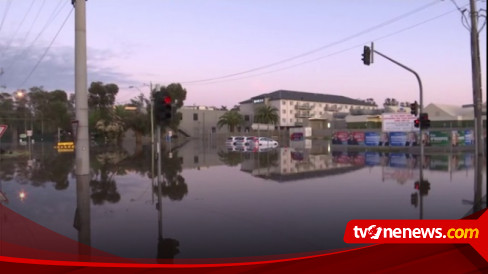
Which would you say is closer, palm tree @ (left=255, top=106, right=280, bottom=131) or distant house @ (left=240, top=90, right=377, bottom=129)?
palm tree @ (left=255, top=106, right=280, bottom=131)

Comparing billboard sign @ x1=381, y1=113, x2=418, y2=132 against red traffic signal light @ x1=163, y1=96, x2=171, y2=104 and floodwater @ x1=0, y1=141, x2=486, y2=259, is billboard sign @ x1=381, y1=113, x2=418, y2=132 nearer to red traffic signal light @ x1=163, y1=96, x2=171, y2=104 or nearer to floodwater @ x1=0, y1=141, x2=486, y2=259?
floodwater @ x1=0, y1=141, x2=486, y2=259

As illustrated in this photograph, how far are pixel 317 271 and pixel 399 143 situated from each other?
3310 centimetres

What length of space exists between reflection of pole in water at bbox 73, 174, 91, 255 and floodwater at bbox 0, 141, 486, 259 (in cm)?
2

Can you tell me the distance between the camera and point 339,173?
1755 centimetres

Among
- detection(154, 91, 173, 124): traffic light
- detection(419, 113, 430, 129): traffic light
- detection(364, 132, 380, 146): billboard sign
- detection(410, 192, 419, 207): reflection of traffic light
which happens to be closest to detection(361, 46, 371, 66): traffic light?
detection(419, 113, 430, 129): traffic light

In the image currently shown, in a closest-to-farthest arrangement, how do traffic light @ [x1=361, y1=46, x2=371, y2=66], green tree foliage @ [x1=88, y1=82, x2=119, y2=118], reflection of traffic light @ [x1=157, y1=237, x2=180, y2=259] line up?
1. reflection of traffic light @ [x1=157, y1=237, x2=180, y2=259]
2. traffic light @ [x1=361, y1=46, x2=371, y2=66]
3. green tree foliage @ [x1=88, y1=82, x2=119, y2=118]

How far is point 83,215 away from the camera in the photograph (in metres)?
9.05

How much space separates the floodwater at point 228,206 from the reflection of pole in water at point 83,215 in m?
0.02

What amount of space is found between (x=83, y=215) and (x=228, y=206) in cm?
367

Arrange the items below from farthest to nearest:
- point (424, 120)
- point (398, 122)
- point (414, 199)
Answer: point (398, 122) → point (424, 120) → point (414, 199)

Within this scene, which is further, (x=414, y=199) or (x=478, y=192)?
(x=478, y=192)

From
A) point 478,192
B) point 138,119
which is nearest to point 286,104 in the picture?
point 478,192

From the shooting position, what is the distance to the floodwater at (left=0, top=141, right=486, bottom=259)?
6.56 m

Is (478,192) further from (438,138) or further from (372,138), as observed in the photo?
(372,138)
